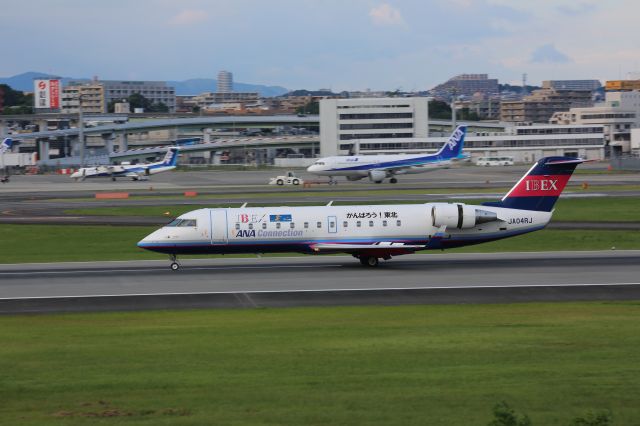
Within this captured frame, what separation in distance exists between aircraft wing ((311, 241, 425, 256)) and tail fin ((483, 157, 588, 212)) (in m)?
5.21

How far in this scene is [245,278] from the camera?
3569 cm

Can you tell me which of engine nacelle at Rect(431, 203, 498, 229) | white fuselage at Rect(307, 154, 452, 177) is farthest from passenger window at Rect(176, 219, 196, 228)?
white fuselage at Rect(307, 154, 452, 177)

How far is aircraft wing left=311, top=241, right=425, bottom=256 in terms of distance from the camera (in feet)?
123

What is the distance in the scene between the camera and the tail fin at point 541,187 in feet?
129

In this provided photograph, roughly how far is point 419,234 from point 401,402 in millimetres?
20881

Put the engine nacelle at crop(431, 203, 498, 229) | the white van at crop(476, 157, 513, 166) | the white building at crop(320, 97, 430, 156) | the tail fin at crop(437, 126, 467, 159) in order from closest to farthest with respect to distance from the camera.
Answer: the engine nacelle at crop(431, 203, 498, 229), the tail fin at crop(437, 126, 467, 159), the white van at crop(476, 157, 513, 166), the white building at crop(320, 97, 430, 156)

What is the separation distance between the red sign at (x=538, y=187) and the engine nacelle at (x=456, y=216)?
2.35m

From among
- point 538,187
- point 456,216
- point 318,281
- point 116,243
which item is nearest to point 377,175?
point 116,243

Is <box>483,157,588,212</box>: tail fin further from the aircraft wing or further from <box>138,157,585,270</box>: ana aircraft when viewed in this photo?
the aircraft wing

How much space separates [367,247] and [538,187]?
849 cm

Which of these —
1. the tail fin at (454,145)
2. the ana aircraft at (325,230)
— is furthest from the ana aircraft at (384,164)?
the ana aircraft at (325,230)

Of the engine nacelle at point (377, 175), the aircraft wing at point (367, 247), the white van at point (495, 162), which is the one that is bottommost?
the aircraft wing at point (367, 247)

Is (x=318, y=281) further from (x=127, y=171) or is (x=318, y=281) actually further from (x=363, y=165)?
(x=127, y=171)

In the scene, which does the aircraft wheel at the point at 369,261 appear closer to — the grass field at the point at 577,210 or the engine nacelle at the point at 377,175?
the grass field at the point at 577,210
